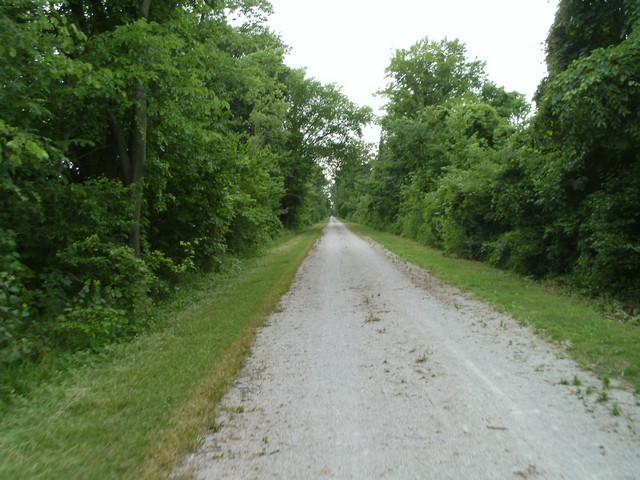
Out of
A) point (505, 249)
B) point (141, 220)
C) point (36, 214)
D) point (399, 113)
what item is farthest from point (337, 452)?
point (399, 113)

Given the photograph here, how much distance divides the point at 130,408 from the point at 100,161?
7575 millimetres

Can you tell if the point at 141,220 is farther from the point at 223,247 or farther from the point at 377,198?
the point at 377,198

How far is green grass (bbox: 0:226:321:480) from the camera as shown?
3463 millimetres

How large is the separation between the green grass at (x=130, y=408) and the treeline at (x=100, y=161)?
93cm

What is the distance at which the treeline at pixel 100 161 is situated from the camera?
6082 millimetres

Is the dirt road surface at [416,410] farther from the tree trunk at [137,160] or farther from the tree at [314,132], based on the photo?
the tree at [314,132]

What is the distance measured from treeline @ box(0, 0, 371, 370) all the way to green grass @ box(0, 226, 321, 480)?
3.04 feet

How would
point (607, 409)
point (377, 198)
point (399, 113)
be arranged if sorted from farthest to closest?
point (399, 113) → point (377, 198) → point (607, 409)

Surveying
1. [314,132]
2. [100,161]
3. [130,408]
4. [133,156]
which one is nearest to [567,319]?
[130,408]

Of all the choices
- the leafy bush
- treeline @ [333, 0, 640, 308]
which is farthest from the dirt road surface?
treeline @ [333, 0, 640, 308]

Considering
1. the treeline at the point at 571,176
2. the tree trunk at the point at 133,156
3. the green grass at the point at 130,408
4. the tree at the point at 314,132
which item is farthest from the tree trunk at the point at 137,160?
the tree at the point at 314,132

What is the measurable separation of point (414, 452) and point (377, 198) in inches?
1509

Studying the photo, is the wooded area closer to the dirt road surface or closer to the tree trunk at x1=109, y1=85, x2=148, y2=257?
the tree trunk at x1=109, y1=85, x2=148, y2=257

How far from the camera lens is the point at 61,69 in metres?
6.42
